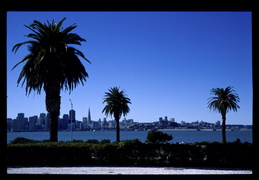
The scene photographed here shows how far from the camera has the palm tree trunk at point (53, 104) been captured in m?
24.6

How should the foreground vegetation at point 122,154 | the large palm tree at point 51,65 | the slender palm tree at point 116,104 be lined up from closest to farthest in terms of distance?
the foreground vegetation at point 122,154 < the large palm tree at point 51,65 < the slender palm tree at point 116,104

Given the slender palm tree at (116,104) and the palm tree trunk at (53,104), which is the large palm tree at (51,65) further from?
the slender palm tree at (116,104)

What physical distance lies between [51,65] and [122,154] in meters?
10.3

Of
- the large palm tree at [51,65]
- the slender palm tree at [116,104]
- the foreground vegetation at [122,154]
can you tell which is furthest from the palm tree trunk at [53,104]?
the slender palm tree at [116,104]

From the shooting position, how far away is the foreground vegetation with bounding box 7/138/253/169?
1836cm

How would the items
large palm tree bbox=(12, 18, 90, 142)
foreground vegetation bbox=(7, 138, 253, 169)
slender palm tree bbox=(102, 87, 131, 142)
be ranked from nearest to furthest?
foreground vegetation bbox=(7, 138, 253, 169) < large palm tree bbox=(12, 18, 90, 142) < slender palm tree bbox=(102, 87, 131, 142)

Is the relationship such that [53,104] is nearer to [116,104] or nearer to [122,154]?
[122,154]

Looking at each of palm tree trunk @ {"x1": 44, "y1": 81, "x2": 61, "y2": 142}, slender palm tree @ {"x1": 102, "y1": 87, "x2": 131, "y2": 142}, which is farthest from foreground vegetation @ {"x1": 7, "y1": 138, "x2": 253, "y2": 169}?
slender palm tree @ {"x1": 102, "y1": 87, "x2": 131, "y2": 142}

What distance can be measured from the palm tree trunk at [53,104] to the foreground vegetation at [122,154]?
5456mm

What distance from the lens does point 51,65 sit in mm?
23938

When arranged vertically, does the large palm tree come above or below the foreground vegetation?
above

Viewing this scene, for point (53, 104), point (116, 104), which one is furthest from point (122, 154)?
point (116, 104)

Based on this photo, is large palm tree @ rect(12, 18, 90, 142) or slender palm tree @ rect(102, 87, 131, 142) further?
slender palm tree @ rect(102, 87, 131, 142)

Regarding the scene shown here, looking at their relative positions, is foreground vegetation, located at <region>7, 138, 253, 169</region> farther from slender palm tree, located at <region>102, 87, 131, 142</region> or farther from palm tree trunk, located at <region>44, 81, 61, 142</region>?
slender palm tree, located at <region>102, 87, 131, 142</region>
